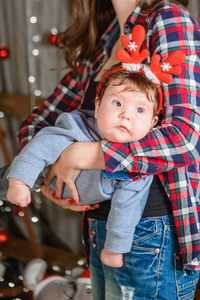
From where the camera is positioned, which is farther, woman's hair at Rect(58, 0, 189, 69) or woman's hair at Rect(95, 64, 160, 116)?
woman's hair at Rect(58, 0, 189, 69)

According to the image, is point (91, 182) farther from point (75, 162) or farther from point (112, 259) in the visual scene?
point (112, 259)

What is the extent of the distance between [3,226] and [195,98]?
2025 mm

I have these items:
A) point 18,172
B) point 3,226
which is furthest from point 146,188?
point 3,226

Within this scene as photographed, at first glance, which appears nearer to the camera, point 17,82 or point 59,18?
point 59,18

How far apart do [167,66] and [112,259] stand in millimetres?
580

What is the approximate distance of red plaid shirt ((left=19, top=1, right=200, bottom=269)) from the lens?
40.5 inches

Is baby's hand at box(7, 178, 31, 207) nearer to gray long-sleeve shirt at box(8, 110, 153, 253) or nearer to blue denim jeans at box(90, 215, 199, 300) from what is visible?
gray long-sleeve shirt at box(8, 110, 153, 253)

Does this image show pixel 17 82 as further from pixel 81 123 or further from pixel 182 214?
pixel 182 214

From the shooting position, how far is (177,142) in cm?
103

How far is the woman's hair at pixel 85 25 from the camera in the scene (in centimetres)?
159

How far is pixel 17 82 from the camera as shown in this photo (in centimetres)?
270

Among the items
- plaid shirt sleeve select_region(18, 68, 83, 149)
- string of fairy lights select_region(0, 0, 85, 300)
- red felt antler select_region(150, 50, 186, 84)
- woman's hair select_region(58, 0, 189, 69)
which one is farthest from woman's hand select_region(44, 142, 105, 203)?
string of fairy lights select_region(0, 0, 85, 300)

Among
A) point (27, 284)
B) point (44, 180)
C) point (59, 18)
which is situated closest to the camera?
point (44, 180)

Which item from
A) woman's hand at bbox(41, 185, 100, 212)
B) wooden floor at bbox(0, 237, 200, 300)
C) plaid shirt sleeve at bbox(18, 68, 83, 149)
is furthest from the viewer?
wooden floor at bbox(0, 237, 200, 300)
